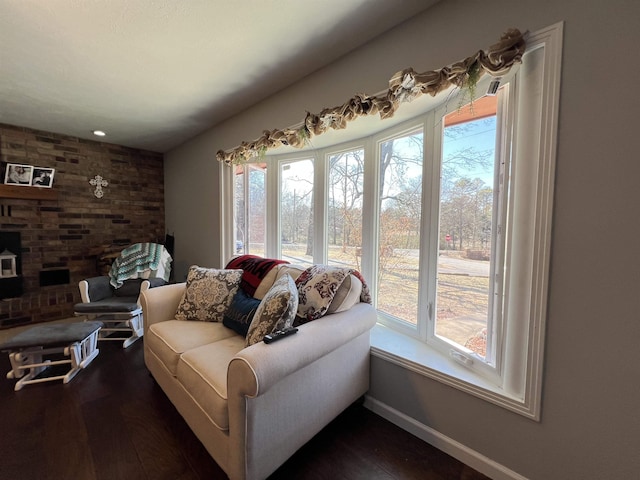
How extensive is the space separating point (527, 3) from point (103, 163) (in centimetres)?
463

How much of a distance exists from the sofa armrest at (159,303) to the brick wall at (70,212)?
2.15 meters

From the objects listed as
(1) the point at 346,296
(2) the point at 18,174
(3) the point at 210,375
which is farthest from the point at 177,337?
(2) the point at 18,174

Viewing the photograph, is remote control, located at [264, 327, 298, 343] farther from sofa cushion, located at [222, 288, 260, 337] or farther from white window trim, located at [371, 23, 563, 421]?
white window trim, located at [371, 23, 563, 421]

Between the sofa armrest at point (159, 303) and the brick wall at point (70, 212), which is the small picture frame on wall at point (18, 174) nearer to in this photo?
the brick wall at point (70, 212)

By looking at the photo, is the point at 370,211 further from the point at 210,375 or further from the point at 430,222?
the point at 210,375

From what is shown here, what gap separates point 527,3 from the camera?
108 centimetres

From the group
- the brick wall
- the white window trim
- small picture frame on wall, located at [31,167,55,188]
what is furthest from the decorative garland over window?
small picture frame on wall, located at [31,167,55,188]

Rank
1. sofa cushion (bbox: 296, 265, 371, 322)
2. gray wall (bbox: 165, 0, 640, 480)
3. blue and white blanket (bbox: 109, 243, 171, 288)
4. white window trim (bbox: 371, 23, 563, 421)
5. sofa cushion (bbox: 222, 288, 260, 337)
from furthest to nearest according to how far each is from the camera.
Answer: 1. blue and white blanket (bbox: 109, 243, 171, 288)
2. sofa cushion (bbox: 222, 288, 260, 337)
3. sofa cushion (bbox: 296, 265, 371, 322)
4. white window trim (bbox: 371, 23, 563, 421)
5. gray wall (bbox: 165, 0, 640, 480)

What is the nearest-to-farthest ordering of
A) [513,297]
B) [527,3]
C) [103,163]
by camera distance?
[527,3], [513,297], [103,163]

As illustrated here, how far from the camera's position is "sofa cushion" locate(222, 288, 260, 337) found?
1696 mm

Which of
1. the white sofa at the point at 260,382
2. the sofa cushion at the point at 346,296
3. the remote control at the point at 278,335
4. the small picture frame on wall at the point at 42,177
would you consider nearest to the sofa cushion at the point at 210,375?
the white sofa at the point at 260,382

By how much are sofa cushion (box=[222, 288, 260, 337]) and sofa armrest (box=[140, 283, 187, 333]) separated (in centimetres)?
49

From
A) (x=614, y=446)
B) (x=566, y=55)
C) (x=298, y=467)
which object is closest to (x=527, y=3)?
(x=566, y=55)

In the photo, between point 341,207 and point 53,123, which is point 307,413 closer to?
point 341,207
